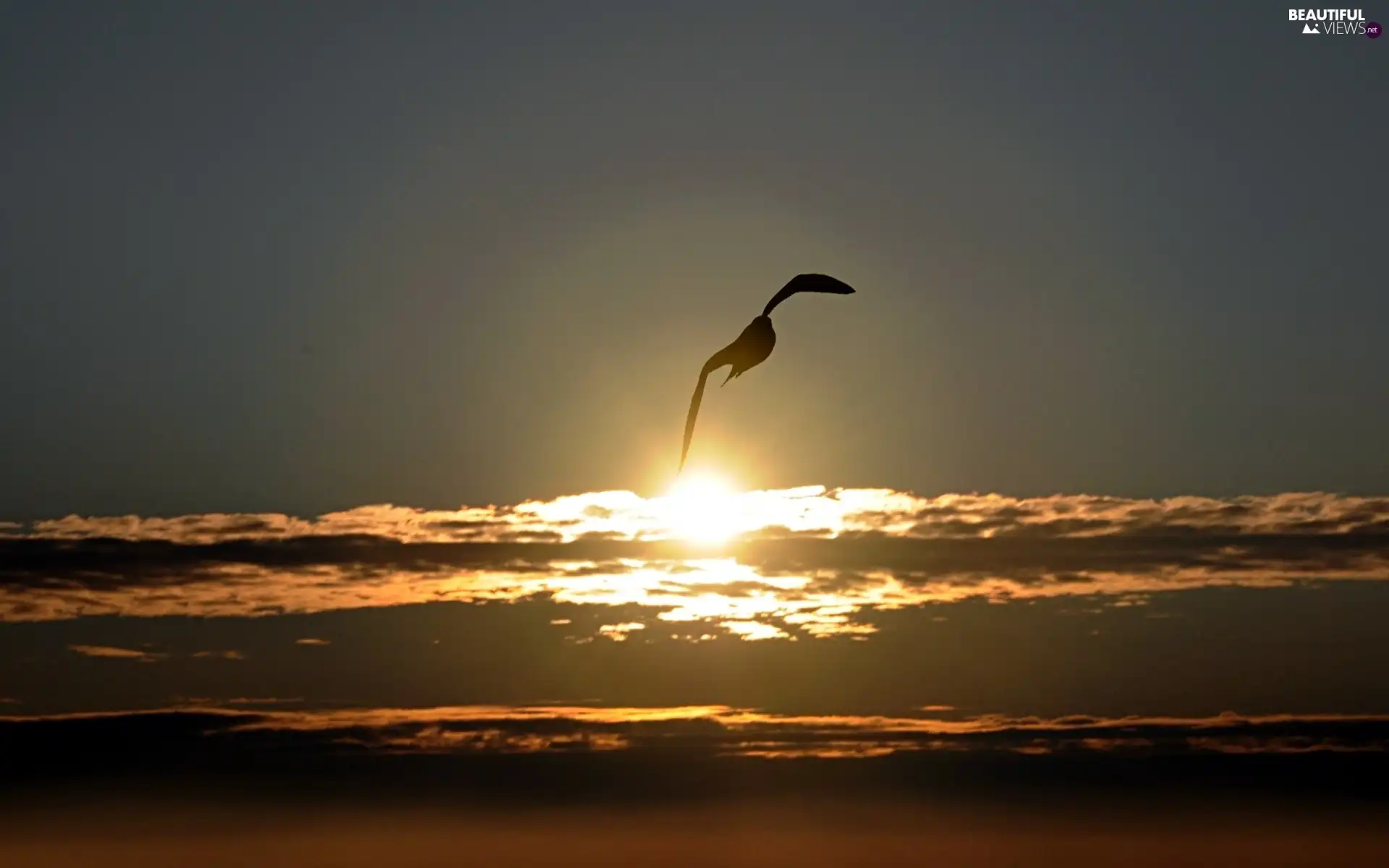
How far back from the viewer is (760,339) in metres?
28.6

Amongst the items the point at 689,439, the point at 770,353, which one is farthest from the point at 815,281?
the point at 689,439

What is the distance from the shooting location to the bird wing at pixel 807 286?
89.9 ft

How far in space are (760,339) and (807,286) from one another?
1.50 m

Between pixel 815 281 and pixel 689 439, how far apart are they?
4.90m

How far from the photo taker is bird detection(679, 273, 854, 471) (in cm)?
2745

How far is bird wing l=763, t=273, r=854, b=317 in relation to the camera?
27.4 m

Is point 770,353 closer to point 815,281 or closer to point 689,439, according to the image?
point 815,281

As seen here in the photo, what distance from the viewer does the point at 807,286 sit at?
27.9 m

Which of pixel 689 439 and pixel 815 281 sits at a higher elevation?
pixel 815 281

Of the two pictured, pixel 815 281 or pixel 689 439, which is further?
pixel 815 281

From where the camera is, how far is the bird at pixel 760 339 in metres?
27.5

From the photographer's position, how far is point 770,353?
28.6 metres

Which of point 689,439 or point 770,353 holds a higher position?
point 770,353

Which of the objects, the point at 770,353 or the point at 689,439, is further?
the point at 770,353
